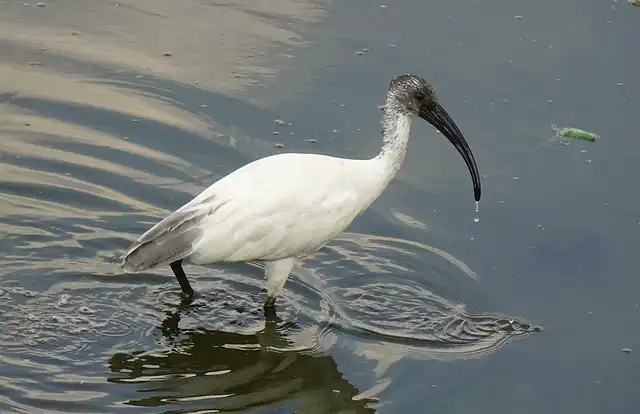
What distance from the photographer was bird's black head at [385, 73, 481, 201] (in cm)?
838

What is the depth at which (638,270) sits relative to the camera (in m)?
8.83

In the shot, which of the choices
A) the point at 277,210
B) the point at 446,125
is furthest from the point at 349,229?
the point at 277,210

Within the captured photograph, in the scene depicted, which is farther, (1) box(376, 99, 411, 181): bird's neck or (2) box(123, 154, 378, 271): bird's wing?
(1) box(376, 99, 411, 181): bird's neck

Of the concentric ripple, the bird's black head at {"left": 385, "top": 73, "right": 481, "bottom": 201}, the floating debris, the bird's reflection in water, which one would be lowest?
the bird's reflection in water

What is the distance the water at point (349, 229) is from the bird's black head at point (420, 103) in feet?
2.76

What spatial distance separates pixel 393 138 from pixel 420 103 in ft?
0.90

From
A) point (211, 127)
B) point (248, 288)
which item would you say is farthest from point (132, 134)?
point (248, 288)

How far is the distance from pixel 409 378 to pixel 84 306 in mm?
1956

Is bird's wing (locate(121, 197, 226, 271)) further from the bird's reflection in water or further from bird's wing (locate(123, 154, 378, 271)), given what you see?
the bird's reflection in water

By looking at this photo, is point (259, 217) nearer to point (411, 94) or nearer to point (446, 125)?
point (411, 94)

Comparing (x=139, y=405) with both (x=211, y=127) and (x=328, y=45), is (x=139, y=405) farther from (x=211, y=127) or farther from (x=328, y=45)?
(x=328, y=45)

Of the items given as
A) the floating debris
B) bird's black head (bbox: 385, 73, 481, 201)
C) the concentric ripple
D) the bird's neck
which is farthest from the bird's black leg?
the floating debris

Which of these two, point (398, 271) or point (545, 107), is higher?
point (545, 107)

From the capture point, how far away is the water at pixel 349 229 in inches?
301
